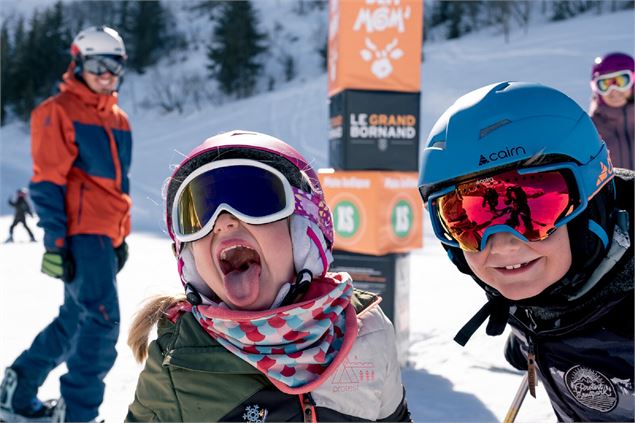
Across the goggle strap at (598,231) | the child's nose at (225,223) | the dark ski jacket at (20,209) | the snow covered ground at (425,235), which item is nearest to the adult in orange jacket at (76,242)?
the snow covered ground at (425,235)

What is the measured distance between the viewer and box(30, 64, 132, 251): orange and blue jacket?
3275 millimetres

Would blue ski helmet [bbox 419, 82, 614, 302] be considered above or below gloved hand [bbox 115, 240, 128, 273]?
above

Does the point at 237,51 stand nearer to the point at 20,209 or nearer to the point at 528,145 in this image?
the point at 20,209

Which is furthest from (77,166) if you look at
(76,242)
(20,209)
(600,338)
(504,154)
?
(20,209)

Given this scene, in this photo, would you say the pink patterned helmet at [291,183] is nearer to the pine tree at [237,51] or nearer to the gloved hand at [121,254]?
the gloved hand at [121,254]

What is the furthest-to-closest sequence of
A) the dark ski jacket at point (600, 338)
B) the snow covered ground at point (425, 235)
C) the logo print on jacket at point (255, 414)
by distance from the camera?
1. the snow covered ground at point (425, 235)
2. the dark ski jacket at point (600, 338)
3. the logo print on jacket at point (255, 414)

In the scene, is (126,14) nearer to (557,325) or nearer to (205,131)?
(205,131)

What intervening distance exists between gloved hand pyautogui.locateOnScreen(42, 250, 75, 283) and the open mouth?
74.2 inches

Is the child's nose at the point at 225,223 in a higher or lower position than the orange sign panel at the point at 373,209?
higher

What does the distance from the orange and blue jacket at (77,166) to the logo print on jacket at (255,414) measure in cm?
208

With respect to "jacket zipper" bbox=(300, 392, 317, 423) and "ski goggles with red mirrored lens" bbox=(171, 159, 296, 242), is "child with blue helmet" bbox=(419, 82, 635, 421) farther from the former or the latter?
"jacket zipper" bbox=(300, 392, 317, 423)

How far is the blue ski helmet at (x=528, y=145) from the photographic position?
64.8 inches

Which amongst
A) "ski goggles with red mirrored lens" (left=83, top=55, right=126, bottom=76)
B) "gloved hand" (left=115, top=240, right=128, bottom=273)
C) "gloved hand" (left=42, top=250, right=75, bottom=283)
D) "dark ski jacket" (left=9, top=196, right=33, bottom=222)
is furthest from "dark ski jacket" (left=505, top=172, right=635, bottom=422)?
"dark ski jacket" (left=9, top=196, right=33, bottom=222)

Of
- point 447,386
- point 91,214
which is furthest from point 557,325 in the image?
point 91,214
